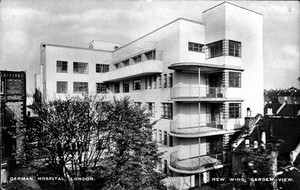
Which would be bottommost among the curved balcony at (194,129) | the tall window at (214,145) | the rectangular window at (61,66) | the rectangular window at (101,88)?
the tall window at (214,145)

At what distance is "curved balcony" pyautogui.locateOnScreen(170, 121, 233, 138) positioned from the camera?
15805 mm

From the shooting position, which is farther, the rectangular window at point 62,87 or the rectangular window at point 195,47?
the rectangular window at point 62,87

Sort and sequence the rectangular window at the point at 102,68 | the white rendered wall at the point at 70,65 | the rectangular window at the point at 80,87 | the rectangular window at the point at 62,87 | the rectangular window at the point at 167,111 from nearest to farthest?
1. the rectangular window at the point at 167,111
2. the white rendered wall at the point at 70,65
3. the rectangular window at the point at 62,87
4. the rectangular window at the point at 80,87
5. the rectangular window at the point at 102,68

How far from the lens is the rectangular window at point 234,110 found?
1772 centimetres

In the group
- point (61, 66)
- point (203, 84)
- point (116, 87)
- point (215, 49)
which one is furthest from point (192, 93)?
point (61, 66)

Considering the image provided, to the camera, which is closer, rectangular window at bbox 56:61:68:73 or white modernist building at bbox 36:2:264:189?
white modernist building at bbox 36:2:264:189

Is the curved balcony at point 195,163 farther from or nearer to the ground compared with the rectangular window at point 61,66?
nearer to the ground

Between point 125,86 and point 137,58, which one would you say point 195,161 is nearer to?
point 137,58

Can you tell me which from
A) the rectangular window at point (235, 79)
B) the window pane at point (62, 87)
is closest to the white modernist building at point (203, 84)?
the rectangular window at point (235, 79)

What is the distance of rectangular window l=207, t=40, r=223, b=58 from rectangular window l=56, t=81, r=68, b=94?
65.9ft

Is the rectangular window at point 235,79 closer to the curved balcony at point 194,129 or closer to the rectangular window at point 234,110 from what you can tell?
the rectangular window at point 234,110

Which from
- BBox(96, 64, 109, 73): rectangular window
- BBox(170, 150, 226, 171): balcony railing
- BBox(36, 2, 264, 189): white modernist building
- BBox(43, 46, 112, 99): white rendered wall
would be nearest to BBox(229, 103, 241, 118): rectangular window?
BBox(36, 2, 264, 189): white modernist building

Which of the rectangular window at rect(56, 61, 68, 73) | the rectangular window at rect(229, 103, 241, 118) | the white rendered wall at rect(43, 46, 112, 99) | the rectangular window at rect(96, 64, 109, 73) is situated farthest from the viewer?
the rectangular window at rect(96, 64, 109, 73)

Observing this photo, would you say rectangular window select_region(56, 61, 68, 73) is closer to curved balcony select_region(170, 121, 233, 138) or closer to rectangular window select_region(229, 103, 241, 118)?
curved balcony select_region(170, 121, 233, 138)
